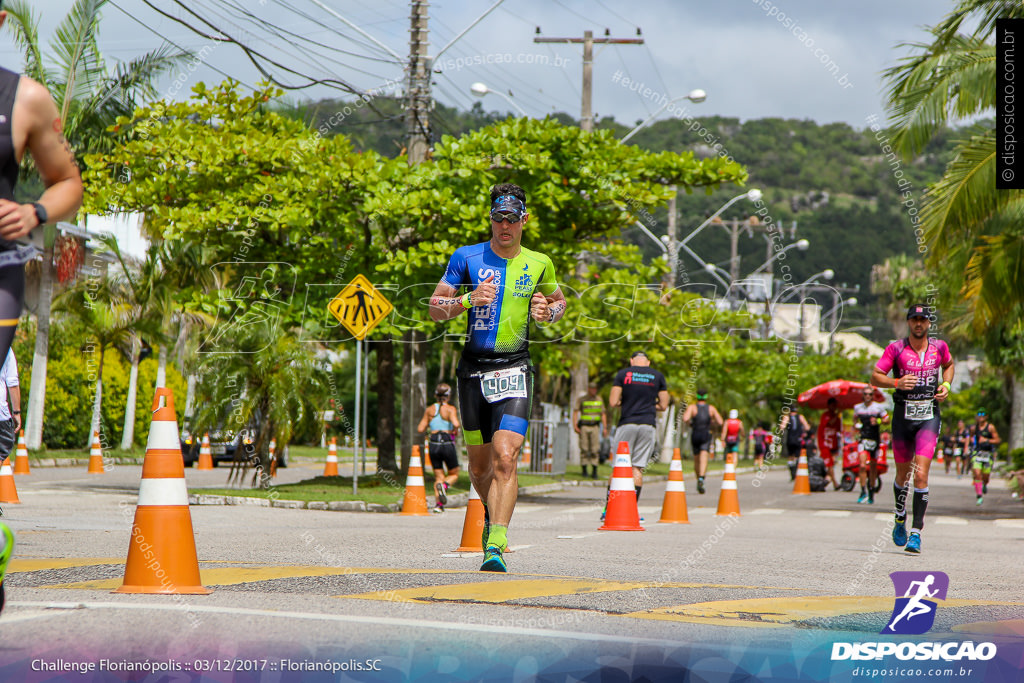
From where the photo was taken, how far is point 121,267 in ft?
114

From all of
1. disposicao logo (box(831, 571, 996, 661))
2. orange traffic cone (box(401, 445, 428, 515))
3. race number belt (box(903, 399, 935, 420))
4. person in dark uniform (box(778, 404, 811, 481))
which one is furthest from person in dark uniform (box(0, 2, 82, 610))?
person in dark uniform (box(778, 404, 811, 481))

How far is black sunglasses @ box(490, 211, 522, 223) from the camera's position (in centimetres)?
714

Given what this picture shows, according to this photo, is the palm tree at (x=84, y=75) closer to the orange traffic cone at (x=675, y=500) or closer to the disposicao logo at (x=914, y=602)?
the orange traffic cone at (x=675, y=500)

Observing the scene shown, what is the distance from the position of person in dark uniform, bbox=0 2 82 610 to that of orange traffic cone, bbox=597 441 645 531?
9.00 meters

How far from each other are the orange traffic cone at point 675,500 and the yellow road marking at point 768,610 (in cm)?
840

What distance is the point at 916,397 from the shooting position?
10.6 m

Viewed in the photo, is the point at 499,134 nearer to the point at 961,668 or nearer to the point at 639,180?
the point at 639,180

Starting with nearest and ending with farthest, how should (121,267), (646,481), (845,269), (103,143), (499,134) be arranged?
(499,134) < (103,143) < (646,481) < (121,267) < (845,269)

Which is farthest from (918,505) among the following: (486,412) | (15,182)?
(15,182)

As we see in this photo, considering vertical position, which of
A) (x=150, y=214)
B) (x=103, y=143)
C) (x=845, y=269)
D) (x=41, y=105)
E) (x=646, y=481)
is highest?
(x=845, y=269)

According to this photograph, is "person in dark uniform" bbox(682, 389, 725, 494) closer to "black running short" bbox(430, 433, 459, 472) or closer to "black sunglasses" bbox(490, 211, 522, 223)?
"black running short" bbox(430, 433, 459, 472)

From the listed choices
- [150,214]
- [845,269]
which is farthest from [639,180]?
[845,269]

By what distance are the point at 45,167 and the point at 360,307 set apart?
12.8m

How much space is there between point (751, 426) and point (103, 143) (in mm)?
45468
